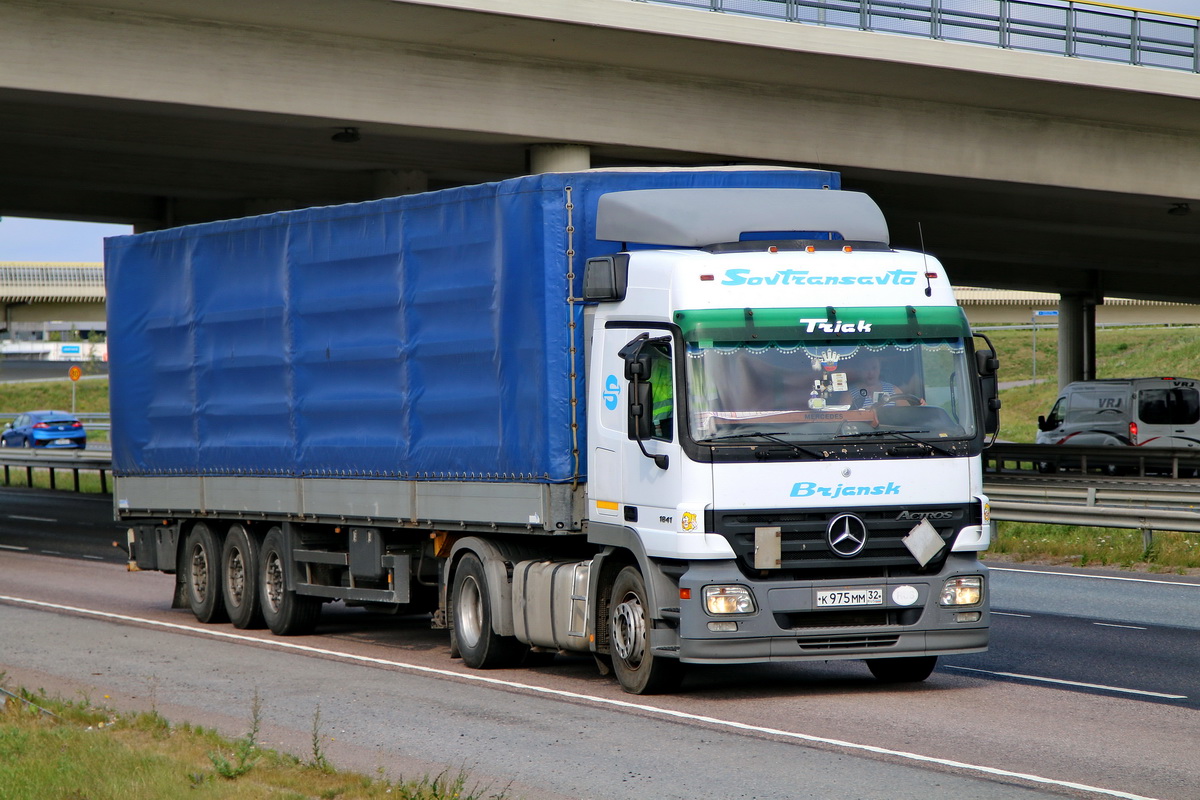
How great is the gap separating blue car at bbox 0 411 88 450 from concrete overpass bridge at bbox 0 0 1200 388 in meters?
27.5

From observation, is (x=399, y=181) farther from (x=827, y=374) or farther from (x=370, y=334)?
(x=827, y=374)

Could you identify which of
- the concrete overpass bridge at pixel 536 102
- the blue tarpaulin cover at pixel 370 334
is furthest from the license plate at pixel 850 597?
the concrete overpass bridge at pixel 536 102

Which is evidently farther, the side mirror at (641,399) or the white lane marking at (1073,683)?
the white lane marking at (1073,683)

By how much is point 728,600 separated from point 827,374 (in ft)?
5.31

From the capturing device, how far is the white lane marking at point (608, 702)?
837 cm

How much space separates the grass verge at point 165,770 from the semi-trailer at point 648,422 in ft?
8.92

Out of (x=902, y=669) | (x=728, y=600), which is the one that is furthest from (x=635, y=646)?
(x=902, y=669)

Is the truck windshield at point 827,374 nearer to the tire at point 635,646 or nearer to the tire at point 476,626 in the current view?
the tire at point 635,646

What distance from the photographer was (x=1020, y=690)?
11.4 m

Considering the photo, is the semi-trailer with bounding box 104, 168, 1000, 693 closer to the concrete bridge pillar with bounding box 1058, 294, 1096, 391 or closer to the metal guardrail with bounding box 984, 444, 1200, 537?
the metal guardrail with bounding box 984, 444, 1200, 537

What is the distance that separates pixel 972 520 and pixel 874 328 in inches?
56.7

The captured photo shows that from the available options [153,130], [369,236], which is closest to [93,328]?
[153,130]

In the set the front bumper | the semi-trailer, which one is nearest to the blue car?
the semi-trailer

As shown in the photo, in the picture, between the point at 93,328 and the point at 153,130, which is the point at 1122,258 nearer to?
the point at 153,130
